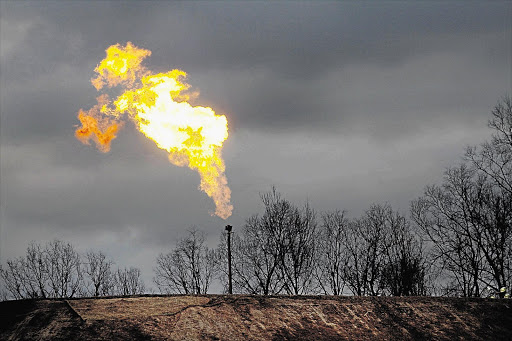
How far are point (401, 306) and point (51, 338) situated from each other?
32.4 feet

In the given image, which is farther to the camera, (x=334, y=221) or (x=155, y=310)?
(x=334, y=221)

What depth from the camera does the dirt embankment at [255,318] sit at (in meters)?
12.9

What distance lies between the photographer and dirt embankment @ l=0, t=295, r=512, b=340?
42.4 feet

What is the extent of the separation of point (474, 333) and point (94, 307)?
34.7ft

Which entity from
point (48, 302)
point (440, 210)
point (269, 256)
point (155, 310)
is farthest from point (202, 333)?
point (440, 210)

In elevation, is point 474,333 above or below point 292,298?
below

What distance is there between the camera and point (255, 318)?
14.3 meters

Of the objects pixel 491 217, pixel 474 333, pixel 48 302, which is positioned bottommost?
pixel 474 333

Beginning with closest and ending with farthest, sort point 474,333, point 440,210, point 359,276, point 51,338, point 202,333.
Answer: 1. point 51,338
2. point 202,333
3. point 474,333
4. point 440,210
5. point 359,276

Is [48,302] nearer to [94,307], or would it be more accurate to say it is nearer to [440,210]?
[94,307]

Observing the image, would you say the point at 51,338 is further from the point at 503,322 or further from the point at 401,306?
the point at 503,322

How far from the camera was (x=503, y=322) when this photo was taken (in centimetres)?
1638

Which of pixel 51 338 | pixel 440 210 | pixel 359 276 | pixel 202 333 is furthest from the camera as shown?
pixel 359 276

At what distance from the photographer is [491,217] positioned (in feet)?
144
